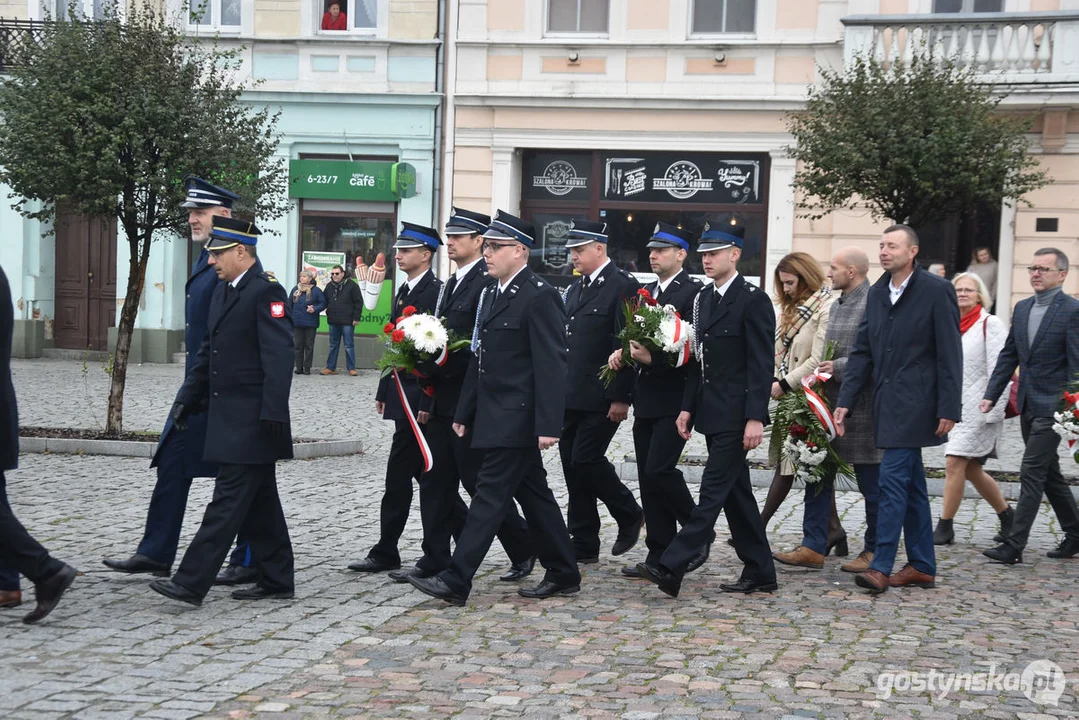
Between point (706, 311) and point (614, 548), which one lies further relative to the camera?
point (614, 548)

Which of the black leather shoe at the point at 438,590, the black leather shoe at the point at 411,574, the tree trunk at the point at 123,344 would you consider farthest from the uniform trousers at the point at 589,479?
the tree trunk at the point at 123,344

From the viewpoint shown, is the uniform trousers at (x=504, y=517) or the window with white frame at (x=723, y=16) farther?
the window with white frame at (x=723, y=16)

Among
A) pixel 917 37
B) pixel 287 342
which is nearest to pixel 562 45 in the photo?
pixel 917 37

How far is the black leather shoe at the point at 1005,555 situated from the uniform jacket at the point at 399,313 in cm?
379

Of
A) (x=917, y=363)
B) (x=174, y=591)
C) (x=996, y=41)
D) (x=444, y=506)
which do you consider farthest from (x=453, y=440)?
(x=996, y=41)

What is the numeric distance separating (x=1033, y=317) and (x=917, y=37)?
13.0 metres

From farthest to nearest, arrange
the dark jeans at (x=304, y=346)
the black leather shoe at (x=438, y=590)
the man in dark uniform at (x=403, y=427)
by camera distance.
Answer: the dark jeans at (x=304, y=346) < the man in dark uniform at (x=403, y=427) < the black leather shoe at (x=438, y=590)

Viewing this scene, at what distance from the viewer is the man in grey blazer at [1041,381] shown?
29.6ft

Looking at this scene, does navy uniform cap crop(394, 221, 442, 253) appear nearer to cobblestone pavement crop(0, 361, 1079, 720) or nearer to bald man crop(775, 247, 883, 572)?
cobblestone pavement crop(0, 361, 1079, 720)

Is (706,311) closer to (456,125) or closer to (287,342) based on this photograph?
(287,342)

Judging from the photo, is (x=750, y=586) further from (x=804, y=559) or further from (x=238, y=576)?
(x=238, y=576)

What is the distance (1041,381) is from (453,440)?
399 cm

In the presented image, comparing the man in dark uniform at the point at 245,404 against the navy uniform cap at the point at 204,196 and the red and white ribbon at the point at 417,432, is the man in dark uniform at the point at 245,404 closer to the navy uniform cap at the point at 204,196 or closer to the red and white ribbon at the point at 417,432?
the navy uniform cap at the point at 204,196

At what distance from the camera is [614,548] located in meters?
8.73
